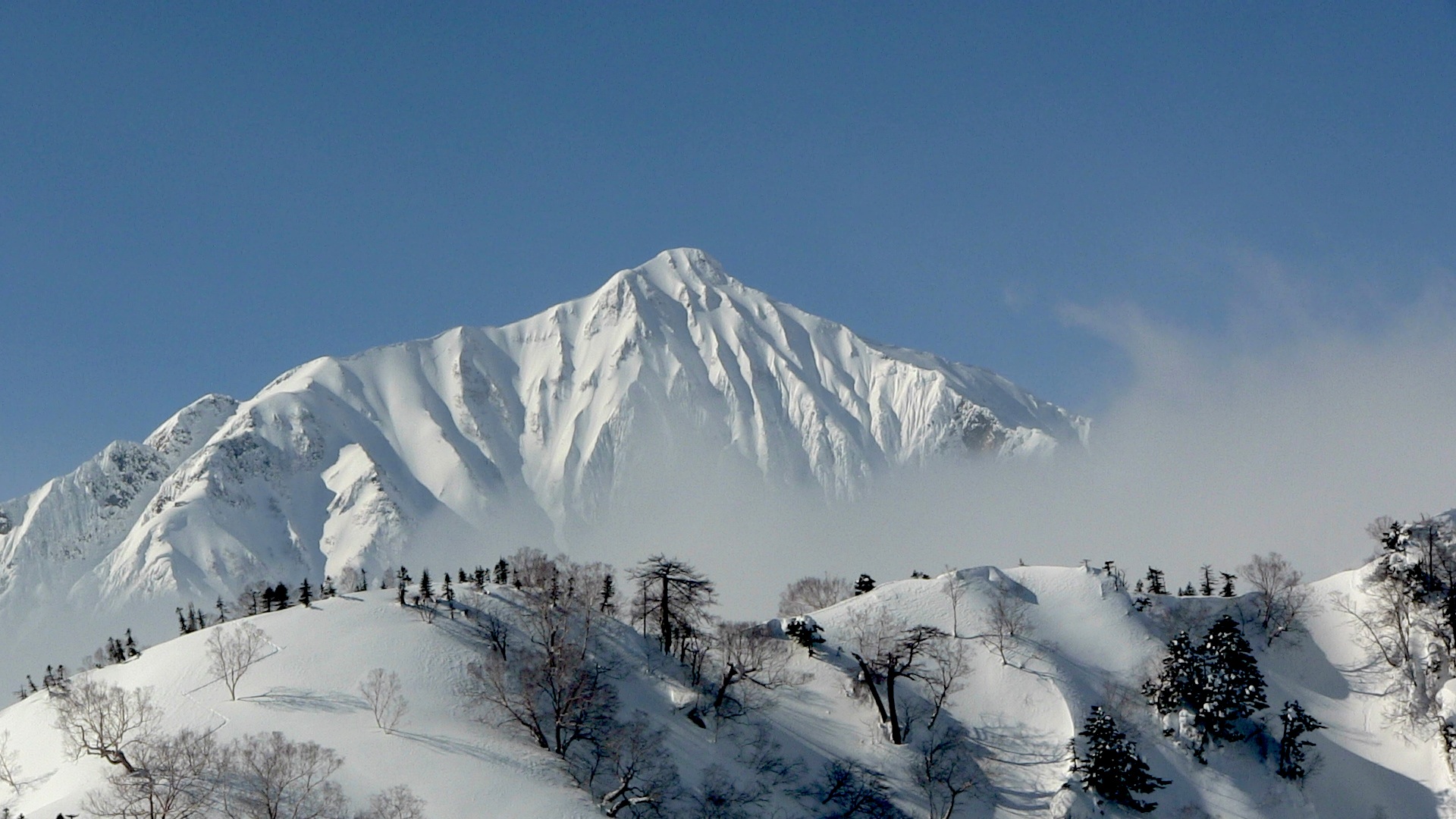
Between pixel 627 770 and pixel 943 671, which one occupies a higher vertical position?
pixel 943 671

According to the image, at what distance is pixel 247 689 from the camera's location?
3654 inches

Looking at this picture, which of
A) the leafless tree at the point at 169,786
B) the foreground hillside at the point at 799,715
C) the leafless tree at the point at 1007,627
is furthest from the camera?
the leafless tree at the point at 1007,627

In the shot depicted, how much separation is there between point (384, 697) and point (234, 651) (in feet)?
54.5

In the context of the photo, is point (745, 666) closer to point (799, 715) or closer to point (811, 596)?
point (799, 715)

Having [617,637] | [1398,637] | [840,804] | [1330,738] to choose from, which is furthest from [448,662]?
[1398,637]

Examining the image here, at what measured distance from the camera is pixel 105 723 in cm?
8394

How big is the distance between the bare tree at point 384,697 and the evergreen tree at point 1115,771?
55486 millimetres

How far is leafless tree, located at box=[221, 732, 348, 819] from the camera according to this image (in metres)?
72.5

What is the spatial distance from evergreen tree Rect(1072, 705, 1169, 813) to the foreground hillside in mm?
1691

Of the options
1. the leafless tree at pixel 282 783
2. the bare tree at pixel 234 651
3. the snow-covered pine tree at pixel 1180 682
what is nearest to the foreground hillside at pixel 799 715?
the bare tree at pixel 234 651

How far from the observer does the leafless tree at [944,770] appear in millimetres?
95562

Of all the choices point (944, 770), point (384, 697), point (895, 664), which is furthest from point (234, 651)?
point (944, 770)

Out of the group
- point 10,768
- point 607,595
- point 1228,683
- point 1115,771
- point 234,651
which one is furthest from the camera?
point 607,595

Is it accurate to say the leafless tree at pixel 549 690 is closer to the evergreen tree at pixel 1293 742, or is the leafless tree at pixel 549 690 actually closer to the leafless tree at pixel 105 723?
the leafless tree at pixel 105 723
